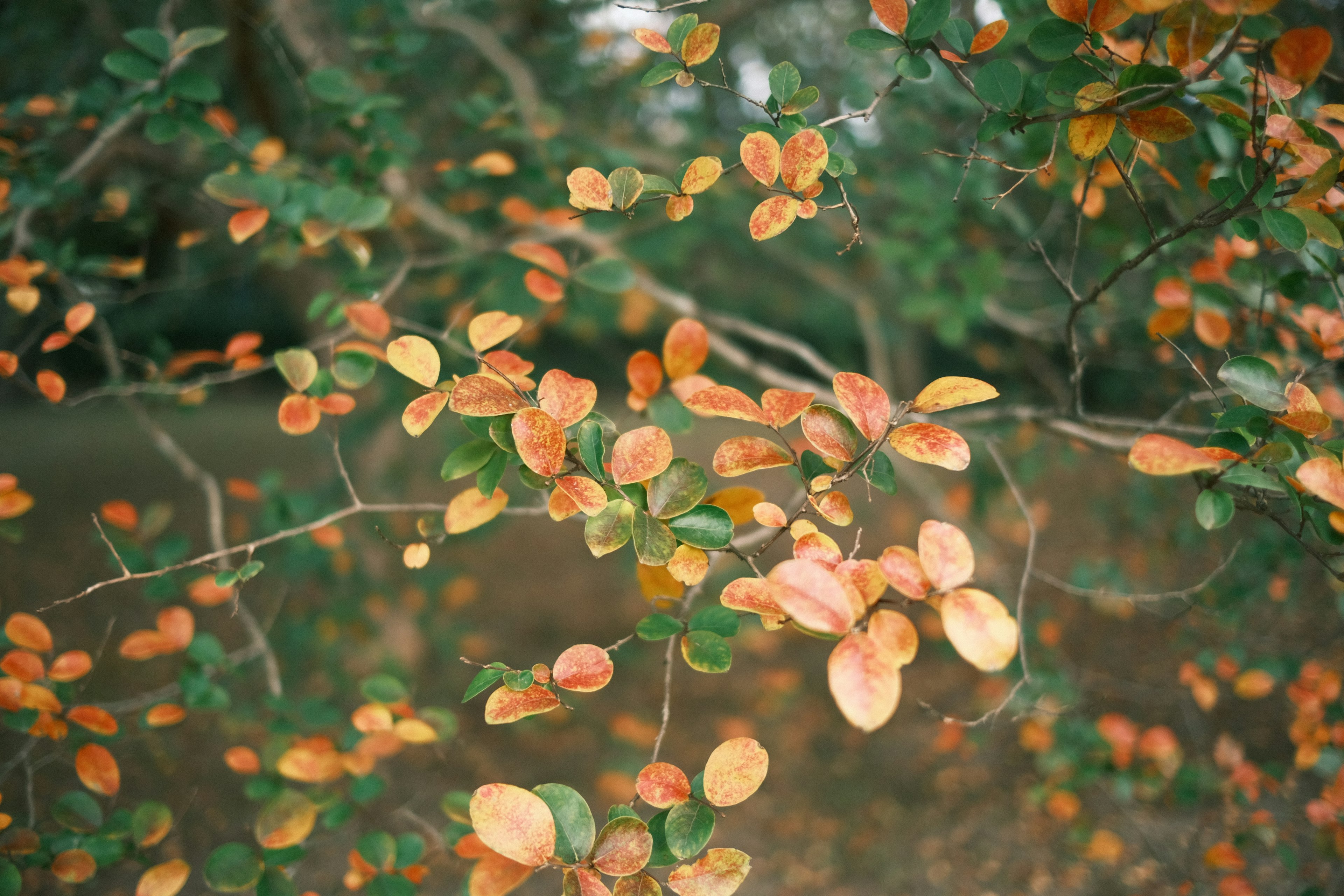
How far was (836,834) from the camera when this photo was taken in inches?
82.8

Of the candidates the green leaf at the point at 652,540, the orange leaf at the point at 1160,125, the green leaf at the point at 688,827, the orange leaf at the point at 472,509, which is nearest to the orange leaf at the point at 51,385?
the orange leaf at the point at 472,509

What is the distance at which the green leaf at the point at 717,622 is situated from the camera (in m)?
0.71

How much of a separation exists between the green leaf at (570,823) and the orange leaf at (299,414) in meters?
0.52

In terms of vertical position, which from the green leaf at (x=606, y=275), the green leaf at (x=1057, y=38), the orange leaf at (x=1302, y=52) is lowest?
the green leaf at (x=606, y=275)

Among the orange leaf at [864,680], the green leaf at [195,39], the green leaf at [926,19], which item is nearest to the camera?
the orange leaf at [864,680]

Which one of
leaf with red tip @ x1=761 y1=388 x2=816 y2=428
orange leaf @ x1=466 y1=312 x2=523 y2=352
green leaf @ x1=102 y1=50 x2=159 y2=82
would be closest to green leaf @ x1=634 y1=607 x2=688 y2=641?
leaf with red tip @ x1=761 y1=388 x2=816 y2=428

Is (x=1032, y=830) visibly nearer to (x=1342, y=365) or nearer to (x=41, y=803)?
(x=1342, y=365)

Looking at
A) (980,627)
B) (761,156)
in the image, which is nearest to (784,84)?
(761,156)

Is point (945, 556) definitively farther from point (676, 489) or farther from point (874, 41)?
point (874, 41)

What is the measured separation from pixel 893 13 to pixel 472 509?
0.67 meters

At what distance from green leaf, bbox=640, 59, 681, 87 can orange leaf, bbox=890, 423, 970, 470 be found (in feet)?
1.37

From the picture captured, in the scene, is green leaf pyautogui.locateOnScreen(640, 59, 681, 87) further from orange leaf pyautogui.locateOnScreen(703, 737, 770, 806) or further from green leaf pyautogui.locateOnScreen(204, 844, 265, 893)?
green leaf pyautogui.locateOnScreen(204, 844, 265, 893)

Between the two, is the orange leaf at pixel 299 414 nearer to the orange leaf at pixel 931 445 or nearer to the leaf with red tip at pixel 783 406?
the leaf with red tip at pixel 783 406

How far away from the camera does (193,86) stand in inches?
38.1
